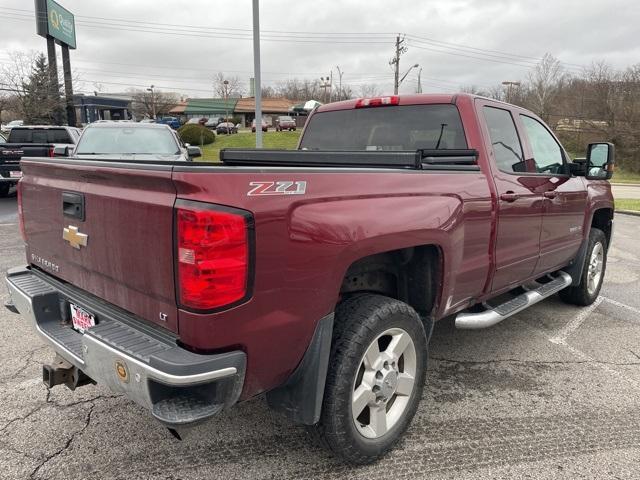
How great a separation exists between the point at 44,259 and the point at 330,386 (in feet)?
5.93

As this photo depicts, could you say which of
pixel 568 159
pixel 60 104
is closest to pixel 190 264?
pixel 568 159

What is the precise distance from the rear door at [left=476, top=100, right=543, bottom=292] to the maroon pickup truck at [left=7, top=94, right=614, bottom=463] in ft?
0.06

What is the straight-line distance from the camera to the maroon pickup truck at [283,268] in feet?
5.96

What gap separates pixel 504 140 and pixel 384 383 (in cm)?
214

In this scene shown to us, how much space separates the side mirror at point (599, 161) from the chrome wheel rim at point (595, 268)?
33.4 inches

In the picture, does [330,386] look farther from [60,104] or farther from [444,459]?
[60,104]

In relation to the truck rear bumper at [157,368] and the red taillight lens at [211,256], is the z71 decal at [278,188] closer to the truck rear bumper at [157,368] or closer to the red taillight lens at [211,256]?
the red taillight lens at [211,256]

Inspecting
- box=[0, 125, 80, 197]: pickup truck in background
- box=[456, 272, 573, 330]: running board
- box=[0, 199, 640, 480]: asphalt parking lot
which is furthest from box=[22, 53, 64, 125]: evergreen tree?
box=[456, 272, 573, 330]: running board

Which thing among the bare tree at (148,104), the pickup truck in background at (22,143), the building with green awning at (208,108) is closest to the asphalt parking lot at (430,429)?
the pickup truck in background at (22,143)

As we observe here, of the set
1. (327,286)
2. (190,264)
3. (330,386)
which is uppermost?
(190,264)

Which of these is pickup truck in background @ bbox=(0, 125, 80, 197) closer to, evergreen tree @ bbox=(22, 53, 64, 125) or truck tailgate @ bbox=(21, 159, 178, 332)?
truck tailgate @ bbox=(21, 159, 178, 332)

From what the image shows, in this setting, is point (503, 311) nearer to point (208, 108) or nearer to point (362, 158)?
point (362, 158)

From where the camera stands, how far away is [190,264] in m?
1.79

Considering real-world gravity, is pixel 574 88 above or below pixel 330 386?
above
